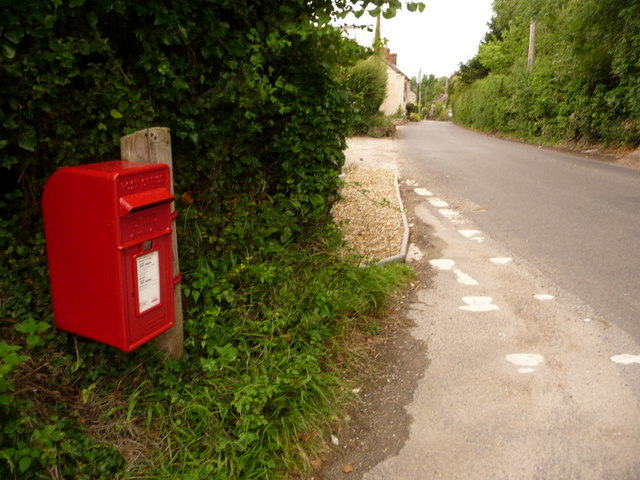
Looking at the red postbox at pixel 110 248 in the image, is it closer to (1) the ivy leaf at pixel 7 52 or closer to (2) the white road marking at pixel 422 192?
(1) the ivy leaf at pixel 7 52

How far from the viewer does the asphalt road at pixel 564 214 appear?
5466 millimetres

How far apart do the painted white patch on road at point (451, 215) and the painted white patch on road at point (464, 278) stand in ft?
8.11

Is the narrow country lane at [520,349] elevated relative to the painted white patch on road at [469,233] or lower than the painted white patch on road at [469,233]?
lower

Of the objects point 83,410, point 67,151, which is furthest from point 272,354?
point 67,151

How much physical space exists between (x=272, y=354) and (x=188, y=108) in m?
1.75

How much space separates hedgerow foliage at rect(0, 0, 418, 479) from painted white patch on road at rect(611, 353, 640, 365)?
1.93 m

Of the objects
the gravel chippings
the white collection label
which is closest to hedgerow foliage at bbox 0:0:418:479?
the white collection label

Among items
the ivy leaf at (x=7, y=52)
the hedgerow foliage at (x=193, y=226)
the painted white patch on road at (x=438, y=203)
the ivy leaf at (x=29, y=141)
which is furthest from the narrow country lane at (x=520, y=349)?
the ivy leaf at (x=7, y=52)

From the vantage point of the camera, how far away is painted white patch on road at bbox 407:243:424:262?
652cm

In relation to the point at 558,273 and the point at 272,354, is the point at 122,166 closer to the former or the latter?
the point at 272,354

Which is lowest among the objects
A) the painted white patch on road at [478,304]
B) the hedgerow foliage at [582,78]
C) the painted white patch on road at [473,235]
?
the painted white patch on road at [478,304]

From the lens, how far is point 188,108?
3.59m

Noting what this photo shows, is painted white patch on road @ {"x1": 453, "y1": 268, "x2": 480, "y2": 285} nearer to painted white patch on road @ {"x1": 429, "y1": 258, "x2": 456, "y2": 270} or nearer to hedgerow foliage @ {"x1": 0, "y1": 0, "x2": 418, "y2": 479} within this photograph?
painted white patch on road @ {"x1": 429, "y1": 258, "x2": 456, "y2": 270}

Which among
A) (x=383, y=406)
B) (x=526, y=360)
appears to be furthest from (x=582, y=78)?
(x=383, y=406)
